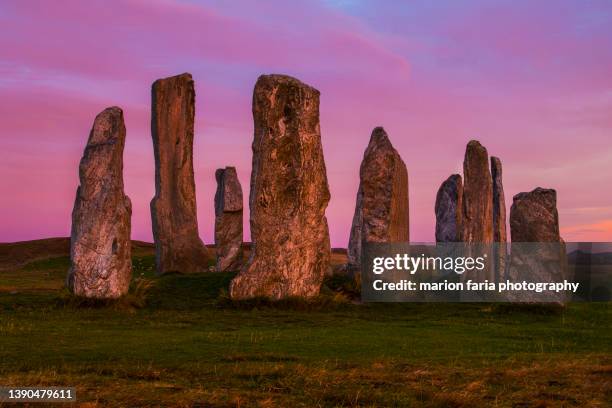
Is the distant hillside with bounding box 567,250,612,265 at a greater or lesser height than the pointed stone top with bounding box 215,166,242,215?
lesser

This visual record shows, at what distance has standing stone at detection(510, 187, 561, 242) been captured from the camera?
2225 cm

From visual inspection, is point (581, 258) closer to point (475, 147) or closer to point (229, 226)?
point (475, 147)

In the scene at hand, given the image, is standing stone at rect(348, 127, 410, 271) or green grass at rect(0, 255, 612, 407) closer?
green grass at rect(0, 255, 612, 407)

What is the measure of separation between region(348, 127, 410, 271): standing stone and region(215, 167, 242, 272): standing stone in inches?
292

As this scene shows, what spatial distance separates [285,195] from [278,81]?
3.04m

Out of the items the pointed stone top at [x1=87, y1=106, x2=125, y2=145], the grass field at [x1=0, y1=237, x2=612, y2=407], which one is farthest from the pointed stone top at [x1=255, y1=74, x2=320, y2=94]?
the grass field at [x1=0, y1=237, x2=612, y2=407]

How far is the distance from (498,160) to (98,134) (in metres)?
14.4

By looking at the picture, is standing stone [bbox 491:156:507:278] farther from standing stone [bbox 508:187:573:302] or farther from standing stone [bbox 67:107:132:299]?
standing stone [bbox 67:107:132:299]

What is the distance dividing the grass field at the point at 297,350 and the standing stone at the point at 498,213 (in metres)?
5.45

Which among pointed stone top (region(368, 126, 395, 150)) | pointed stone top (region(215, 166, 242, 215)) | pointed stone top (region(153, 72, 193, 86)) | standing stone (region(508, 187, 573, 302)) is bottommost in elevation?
standing stone (region(508, 187, 573, 302))

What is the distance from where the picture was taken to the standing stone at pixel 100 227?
833 inches

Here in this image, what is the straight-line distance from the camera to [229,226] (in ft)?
109

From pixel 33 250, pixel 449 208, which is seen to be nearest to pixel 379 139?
pixel 449 208

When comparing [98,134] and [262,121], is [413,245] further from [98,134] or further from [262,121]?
[98,134]
